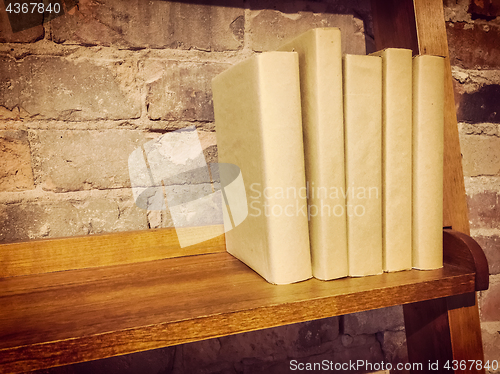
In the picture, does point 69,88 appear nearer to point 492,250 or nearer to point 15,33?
point 15,33

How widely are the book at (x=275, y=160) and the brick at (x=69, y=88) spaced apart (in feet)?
1.04

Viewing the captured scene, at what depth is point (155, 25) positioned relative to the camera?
73cm

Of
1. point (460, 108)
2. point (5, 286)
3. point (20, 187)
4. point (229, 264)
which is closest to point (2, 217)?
point (20, 187)

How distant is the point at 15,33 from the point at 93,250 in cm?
47

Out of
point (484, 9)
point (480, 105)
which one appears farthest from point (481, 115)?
point (484, 9)

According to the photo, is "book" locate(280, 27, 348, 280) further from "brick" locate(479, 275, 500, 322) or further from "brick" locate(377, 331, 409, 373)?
"brick" locate(479, 275, 500, 322)

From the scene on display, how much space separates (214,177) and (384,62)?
1.46ft

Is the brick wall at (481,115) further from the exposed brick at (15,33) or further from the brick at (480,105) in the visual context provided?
the exposed brick at (15,33)

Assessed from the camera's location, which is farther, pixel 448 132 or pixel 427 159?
pixel 448 132

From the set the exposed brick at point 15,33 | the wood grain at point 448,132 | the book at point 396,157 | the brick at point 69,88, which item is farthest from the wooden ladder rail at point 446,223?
the exposed brick at point 15,33

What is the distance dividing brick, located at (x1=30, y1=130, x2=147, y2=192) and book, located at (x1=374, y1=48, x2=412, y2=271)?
51cm

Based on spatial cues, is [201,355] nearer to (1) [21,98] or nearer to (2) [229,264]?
(2) [229,264]

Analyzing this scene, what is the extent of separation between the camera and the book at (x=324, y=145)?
47 cm

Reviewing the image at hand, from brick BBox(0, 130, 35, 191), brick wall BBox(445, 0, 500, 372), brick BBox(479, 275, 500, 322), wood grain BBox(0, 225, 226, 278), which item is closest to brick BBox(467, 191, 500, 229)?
brick wall BBox(445, 0, 500, 372)
